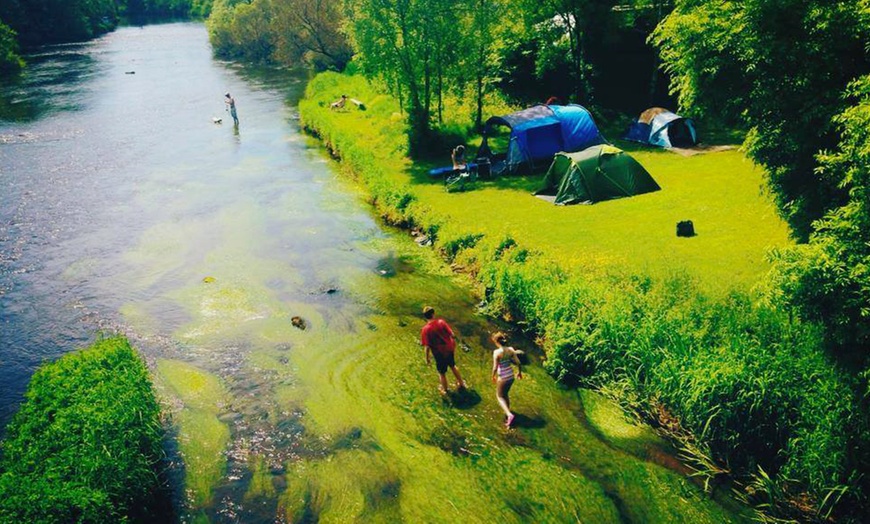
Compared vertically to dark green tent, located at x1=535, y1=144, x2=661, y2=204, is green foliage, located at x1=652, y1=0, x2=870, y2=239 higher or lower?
higher

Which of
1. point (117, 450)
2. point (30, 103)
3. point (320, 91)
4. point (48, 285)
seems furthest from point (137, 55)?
point (117, 450)

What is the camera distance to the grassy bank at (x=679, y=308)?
9805mm

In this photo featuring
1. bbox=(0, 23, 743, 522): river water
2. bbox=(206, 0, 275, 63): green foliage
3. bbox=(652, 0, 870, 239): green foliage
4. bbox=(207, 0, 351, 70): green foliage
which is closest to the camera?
bbox=(0, 23, 743, 522): river water

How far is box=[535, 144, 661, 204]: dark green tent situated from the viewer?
70.6 feet

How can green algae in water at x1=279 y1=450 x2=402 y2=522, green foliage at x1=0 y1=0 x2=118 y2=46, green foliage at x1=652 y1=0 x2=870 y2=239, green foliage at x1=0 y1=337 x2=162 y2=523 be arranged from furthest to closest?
green foliage at x1=0 y1=0 x2=118 y2=46, green foliage at x1=652 y1=0 x2=870 y2=239, green algae in water at x1=279 y1=450 x2=402 y2=522, green foliage at x1=0 y1=337 x2=162 y2=523

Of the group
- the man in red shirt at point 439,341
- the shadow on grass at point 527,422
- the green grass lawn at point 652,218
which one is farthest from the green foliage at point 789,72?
the man in red shirt at point 439,341

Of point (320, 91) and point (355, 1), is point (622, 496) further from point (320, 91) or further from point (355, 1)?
point (320, 91)

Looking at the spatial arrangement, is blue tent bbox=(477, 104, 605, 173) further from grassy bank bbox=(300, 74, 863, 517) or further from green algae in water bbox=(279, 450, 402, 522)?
green algae in water bbox=(279, 450, 402, 522)

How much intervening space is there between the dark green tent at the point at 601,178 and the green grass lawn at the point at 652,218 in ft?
1.77

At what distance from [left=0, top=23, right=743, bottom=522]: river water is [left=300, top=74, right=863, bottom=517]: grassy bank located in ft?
2.79

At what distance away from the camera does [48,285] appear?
61.2 feet

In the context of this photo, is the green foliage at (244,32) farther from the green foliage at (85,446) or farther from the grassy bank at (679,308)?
the green foliage at (85,446)

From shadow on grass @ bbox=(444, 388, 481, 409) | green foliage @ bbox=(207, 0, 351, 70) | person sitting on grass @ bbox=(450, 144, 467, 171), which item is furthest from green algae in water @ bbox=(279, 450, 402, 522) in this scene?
green foliage @ bbox=(207, 0, 351, 70)

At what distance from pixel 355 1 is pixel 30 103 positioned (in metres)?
32.7
